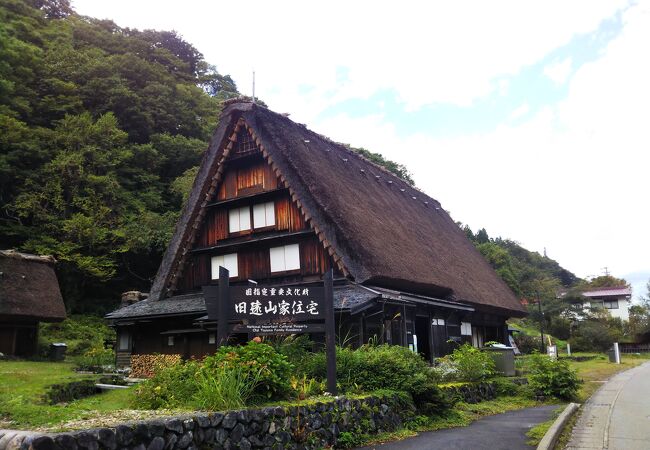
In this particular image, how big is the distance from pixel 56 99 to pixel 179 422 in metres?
33.3

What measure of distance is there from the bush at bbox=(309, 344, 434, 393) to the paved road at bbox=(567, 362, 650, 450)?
121 inches

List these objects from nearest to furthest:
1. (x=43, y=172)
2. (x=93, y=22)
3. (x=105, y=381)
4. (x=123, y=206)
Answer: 1. (x=105, y=381)
2. (x=43, y=172)
3. (x=123, y=206)
4. (x=93, y=22)

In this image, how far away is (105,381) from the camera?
14578mm

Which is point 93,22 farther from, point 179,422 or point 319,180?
point 179,422

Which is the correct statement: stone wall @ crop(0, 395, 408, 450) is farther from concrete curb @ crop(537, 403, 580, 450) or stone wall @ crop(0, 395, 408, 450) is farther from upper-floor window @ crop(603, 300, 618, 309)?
upper-floor window @ crop(603, 300, 618, 309)

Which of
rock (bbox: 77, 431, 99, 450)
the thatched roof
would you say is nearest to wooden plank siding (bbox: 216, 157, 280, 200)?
the thatched roof

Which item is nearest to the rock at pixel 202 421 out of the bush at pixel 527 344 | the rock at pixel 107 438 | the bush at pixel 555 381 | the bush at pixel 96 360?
the rock at pixel 107 438

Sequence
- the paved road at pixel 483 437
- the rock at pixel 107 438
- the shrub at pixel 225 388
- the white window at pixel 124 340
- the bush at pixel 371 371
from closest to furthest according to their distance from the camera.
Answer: the rock at pixel 107 438 → the shrub at pixel 225 388 → the paved road at pixel 483 437 → the bush at pixel 371 371 → the white window at pixel 124 340

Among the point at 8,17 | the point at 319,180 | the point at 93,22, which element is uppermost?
the point at 93,22

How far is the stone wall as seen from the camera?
16.0ft

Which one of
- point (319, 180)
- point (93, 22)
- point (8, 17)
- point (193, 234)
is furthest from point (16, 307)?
point (93, 22)

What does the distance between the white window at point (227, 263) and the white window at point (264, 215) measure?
58.5 inches

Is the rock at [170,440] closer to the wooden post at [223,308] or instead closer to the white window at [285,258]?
the wooden post at [223,308]

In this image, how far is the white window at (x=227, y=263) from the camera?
1852 centimetres
